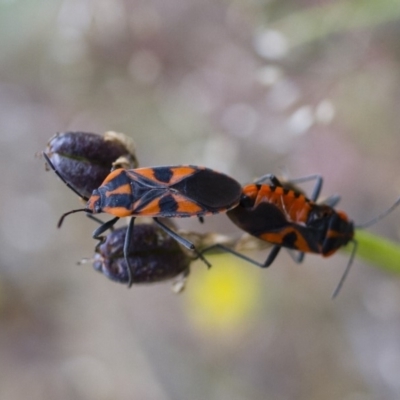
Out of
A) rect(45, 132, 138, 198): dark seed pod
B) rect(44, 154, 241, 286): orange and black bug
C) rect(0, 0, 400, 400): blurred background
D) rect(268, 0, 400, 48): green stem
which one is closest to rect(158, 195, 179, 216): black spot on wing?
rect(44, 154, 241, 286): orange and black bug

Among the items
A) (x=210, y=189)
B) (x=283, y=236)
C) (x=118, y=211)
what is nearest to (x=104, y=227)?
(x=118, y=211)

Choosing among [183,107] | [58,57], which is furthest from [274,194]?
[58,57]

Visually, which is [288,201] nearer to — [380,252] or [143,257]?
[380,252]

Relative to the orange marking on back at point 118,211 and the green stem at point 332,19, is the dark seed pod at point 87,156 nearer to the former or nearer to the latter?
the orange marking on back at point 118,211

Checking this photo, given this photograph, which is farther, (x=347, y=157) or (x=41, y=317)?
(x=41, y=317)

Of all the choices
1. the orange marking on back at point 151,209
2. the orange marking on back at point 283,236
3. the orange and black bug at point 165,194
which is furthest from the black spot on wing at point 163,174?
the orange marking on back at point 283,236

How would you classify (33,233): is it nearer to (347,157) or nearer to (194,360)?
(194,360)
